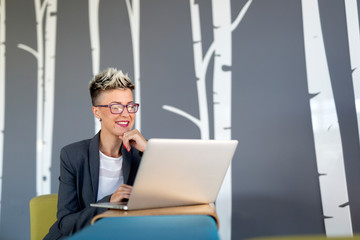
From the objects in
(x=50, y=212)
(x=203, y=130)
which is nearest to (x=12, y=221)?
(x=50, y=212)

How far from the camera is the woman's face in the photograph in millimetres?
1878

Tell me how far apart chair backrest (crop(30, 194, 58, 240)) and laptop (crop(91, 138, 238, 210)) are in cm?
66

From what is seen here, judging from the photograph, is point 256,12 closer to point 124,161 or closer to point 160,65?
point 160,65

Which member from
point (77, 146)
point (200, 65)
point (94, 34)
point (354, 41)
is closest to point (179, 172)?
point (77, 146)

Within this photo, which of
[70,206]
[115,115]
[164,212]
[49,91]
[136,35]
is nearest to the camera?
[164,212]

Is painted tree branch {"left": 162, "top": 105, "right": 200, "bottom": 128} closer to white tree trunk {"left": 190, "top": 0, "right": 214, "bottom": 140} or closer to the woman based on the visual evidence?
white tree trunk {"left": 190, "top": 0, "right": 214, "bottom": 140}

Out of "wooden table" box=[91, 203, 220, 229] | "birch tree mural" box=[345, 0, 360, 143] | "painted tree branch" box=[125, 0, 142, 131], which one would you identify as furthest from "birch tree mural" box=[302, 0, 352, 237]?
"wooden table" box=[91, 203, 220, 229]

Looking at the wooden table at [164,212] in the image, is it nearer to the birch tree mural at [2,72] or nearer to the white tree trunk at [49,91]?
the white tree trunk at [49,91]

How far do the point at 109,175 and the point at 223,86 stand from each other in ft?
4.28

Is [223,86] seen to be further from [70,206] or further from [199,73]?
[70,206]

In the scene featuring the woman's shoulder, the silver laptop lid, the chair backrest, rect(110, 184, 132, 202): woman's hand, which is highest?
the woman's shoulder

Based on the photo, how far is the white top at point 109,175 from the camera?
184 centimetres

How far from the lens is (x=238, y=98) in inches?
111

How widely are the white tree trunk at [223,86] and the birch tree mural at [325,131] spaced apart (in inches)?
22.4
